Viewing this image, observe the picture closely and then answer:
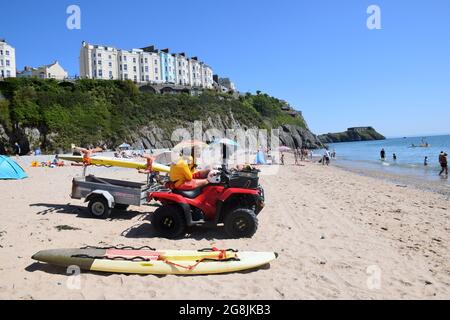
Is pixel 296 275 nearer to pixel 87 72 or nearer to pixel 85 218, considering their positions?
pixel 85 218

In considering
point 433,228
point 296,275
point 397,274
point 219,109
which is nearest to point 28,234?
point 296,275

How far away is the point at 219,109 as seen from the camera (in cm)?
6284

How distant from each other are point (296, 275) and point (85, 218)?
18.6 ft

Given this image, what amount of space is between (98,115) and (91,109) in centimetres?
142

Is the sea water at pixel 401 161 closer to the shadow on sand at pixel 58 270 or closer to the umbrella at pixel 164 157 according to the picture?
the umbrella at pixel 164 157

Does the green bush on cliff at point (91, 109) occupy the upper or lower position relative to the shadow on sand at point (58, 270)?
upper

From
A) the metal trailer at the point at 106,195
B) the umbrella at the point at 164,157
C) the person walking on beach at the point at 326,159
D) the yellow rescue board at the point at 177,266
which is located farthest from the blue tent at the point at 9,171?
the person walking on beach at the point at 326,159

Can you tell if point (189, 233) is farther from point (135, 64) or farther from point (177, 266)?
point (135, 64)

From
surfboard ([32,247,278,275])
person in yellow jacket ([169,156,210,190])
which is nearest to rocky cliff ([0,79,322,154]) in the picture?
person in yellow jacket ([169,156,210,190])

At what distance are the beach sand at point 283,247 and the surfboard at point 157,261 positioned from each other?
0.13 metres

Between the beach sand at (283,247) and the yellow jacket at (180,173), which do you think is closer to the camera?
the beach sand at (283,247)

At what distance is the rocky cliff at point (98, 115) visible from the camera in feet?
134

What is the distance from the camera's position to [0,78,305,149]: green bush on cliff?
4162 centimetres

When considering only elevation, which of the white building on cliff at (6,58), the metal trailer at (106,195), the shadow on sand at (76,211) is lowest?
the shadow on sand at (76,211)
